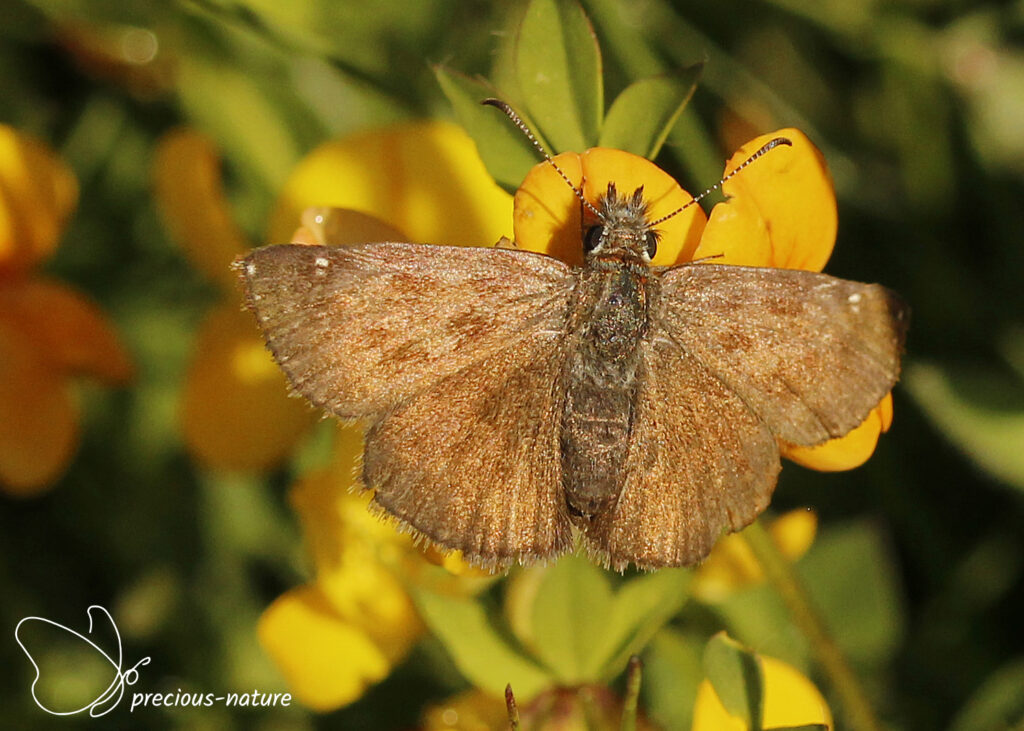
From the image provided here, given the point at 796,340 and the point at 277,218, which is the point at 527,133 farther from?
the point at 277,218

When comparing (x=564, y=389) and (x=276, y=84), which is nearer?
(x=564, y=389)

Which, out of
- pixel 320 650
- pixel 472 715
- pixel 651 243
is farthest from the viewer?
pixel 320 650

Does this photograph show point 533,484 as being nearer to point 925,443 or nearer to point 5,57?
point 925,443

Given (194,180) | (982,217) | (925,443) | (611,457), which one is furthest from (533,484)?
(982,217)

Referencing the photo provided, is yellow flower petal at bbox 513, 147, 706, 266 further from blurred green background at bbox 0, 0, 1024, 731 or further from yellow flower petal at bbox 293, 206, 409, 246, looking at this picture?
blurred green background at bbox 0, 0, 1024, 731

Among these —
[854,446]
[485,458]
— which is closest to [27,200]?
[485,458]

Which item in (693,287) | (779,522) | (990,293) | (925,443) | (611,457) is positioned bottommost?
(925,443)

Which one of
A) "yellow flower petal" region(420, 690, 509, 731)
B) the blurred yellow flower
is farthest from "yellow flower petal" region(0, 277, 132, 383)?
"yellow flower petal" region(420, 690, 509, 731)

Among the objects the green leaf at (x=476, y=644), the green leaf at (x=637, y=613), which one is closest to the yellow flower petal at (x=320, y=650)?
the green leaf at (x=476, y=644)
